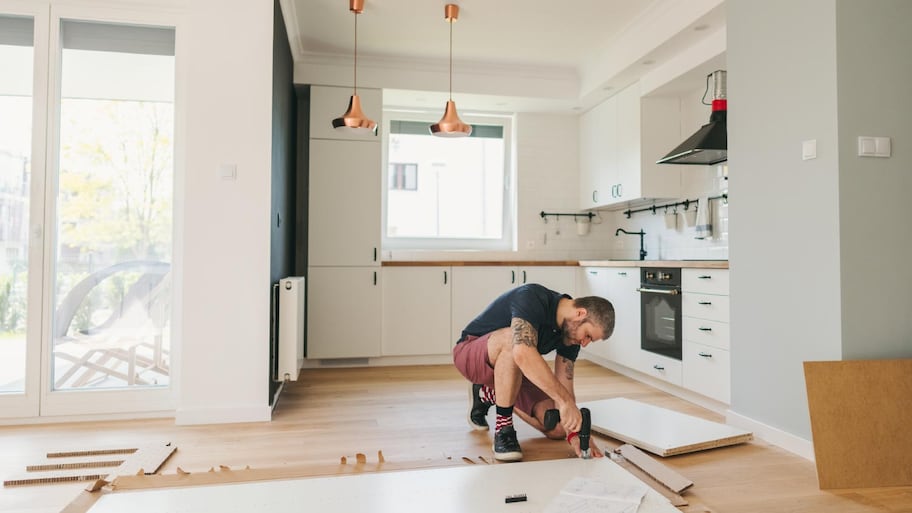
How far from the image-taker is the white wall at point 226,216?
3.15 meters

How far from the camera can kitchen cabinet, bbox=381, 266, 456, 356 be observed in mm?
4949

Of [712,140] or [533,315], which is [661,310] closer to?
[712,140]

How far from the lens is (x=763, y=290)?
283cm

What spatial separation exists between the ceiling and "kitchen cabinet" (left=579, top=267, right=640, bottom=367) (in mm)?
1547

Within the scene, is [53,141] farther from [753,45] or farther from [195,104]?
[753,45]

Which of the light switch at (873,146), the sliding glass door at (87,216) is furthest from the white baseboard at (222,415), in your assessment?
the light switch at (873,146)

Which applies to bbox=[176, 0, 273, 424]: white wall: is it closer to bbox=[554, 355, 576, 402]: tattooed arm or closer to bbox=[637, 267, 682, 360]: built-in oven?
bbox=[554, 355, 576, 402]: tattooed arm

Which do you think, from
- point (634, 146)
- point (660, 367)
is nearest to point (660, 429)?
point (660, 367)

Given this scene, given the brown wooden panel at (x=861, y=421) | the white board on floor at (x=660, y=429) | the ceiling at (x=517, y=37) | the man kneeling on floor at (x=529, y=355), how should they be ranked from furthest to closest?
the ceiling at (x=517, y=37) < the white board on floor at (x=660, y=429) < the man kneeling on floor at (x=529, y=355) < the brown wooden panel at (x=861, y=421)

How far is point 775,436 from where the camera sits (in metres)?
2.73

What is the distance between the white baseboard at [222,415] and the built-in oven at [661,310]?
2538mm

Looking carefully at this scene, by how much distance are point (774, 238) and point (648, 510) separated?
1543mm

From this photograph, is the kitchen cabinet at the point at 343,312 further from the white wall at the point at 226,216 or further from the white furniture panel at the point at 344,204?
the white wall at the point at 226,216

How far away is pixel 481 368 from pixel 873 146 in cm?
195
